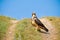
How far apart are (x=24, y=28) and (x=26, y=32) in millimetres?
1035

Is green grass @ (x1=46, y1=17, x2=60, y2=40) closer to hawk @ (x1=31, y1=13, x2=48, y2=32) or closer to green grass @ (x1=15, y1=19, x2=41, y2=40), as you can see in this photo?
hawk @ (x1=31, y1=13, x2=48, y2=32)

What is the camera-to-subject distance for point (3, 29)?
97.6 ft

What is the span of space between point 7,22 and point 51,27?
493 cm

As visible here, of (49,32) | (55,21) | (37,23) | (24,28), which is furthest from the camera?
(55,21)

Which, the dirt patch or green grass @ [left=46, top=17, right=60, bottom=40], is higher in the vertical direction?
green grass @ [left=46, top=17, right=60, bottom=40]

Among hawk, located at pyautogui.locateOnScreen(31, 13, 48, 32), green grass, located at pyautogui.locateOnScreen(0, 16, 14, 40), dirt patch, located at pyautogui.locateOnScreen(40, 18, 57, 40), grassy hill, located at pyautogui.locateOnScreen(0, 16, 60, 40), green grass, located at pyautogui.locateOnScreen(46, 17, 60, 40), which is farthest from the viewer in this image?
green grass, located at pyautogui.locateOnScreen(46, 17, 60, 40)

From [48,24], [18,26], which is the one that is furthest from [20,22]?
[48,24]

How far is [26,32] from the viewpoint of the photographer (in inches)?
1137

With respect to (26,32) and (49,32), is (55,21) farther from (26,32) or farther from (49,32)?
(26,32)

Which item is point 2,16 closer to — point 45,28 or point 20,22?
point 20,22

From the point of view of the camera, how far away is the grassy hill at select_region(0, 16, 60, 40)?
91.4 feet

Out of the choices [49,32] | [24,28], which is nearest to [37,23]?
[24,28]

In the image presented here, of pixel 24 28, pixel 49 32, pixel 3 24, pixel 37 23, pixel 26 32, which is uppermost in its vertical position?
pixel 3 24

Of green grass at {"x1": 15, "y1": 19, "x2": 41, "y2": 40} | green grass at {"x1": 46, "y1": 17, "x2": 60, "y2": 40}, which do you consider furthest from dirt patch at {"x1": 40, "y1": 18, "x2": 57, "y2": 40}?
green grass at {"x1": 15, "y1": 19, "x2": 41, "y2": 40}
